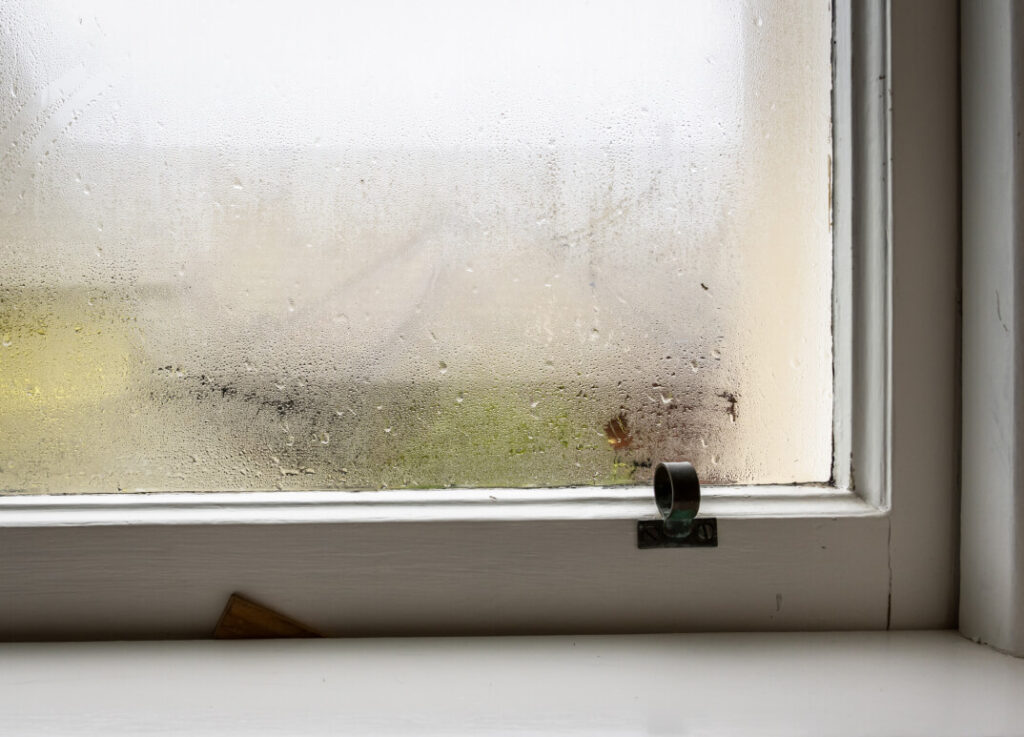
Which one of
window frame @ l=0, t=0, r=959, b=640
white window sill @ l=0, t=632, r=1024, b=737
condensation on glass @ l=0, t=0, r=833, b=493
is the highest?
condensation on glass @ l=0, t=0, r=833, b=493

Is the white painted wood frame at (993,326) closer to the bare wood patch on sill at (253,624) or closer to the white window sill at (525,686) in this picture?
the white window sill at (525,686)

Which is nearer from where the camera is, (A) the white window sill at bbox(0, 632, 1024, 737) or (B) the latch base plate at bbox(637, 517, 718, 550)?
(A) the white window sill at bbox(0, 632, 1024, 737)

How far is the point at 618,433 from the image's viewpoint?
0.67 m

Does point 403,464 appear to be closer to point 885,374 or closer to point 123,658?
point 123,658

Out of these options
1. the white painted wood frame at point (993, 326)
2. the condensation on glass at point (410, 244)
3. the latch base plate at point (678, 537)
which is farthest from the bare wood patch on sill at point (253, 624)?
the white painted wood frame at point (993, 326)

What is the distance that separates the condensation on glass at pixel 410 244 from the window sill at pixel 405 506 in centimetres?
2

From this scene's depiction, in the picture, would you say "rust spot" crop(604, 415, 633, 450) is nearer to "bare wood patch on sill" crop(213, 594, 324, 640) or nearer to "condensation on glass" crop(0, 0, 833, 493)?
"condensation on glass" crop(0, 0, 833, 493)

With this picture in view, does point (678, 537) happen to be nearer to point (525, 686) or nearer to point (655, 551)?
point (655, 551)

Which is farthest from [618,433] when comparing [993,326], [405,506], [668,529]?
[993,326]

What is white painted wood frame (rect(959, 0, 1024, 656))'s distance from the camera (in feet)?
1.85

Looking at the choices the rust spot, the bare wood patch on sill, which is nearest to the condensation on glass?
the rust spot

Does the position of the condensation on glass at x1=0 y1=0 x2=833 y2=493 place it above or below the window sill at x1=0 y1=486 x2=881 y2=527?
above

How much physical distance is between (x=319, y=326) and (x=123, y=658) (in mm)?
322

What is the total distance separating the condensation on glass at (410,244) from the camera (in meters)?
0.66
